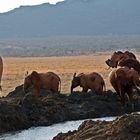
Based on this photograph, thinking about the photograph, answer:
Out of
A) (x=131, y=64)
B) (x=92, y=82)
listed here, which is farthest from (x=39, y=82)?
(x=131, y=64)

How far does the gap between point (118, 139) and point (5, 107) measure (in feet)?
27.4

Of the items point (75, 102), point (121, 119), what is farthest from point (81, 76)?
point (121, 119)

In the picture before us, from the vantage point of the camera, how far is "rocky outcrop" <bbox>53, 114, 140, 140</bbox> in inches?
425

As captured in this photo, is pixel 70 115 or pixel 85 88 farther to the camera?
pixel 85 88

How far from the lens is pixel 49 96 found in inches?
836

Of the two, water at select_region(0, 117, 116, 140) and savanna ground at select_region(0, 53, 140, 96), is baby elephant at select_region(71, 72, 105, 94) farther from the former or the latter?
water at select_region(0, 117, 116, 140)

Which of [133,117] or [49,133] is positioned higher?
[133,117]

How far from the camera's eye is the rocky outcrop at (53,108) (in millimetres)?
18141

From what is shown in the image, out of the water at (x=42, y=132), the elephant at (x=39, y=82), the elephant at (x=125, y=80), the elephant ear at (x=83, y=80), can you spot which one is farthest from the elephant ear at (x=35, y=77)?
the water at (x=42, y=132)

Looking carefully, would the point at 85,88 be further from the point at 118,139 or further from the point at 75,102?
the point at 118,139

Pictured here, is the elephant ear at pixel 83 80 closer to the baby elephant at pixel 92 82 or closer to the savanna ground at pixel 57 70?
the baby elephant at pixel 92 82

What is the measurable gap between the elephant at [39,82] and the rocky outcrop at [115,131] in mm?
9950

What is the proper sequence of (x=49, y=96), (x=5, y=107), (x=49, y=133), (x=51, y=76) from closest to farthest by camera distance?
(x=49, y=133)
(x=5, y=107)
(x=49, y=96)
(x=51, y=76)

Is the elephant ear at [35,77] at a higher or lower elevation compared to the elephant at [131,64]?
lower
